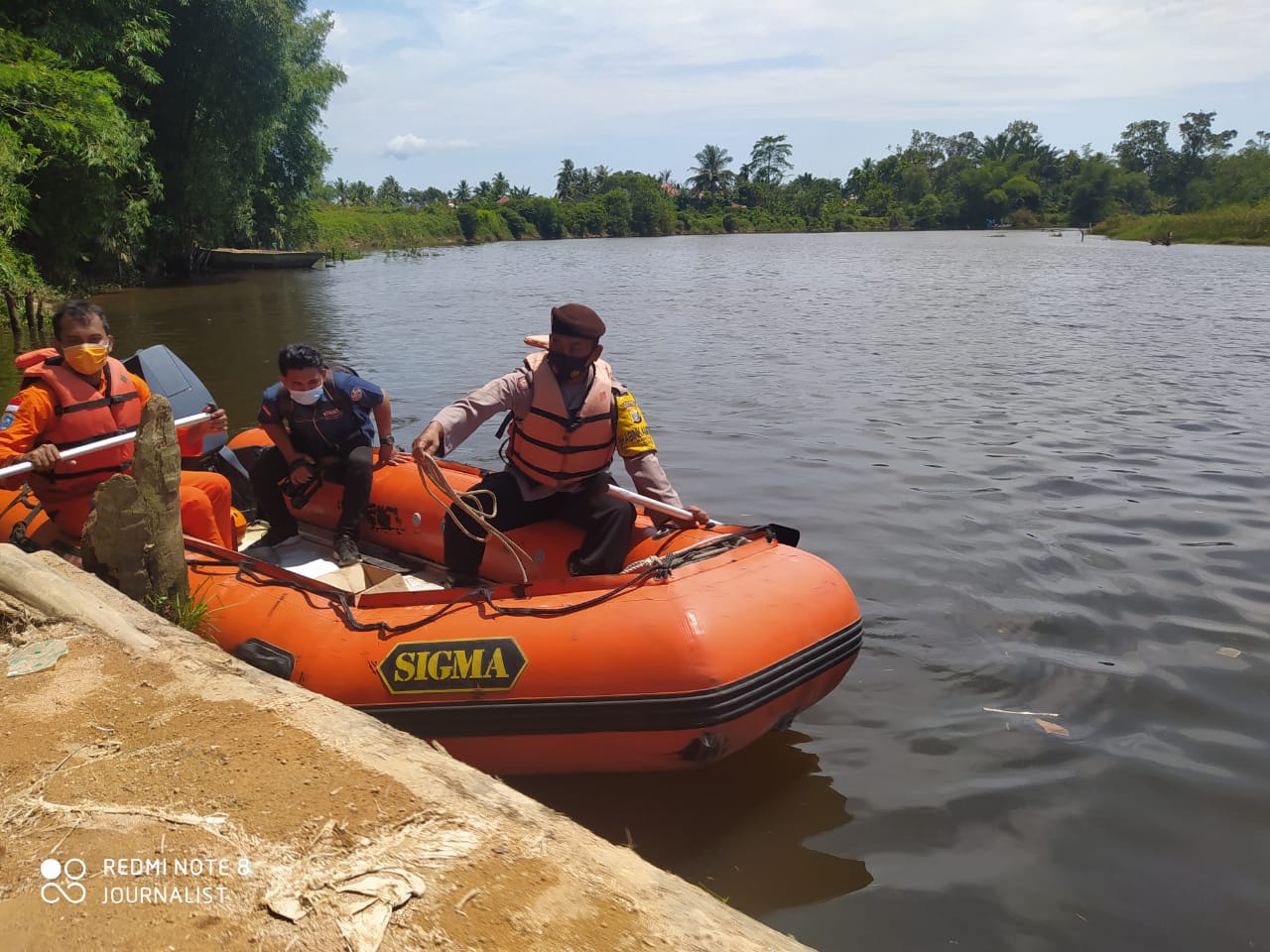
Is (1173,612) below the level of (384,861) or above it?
below

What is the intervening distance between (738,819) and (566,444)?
5.05 feet

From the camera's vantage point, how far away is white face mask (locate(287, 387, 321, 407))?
4359 mm

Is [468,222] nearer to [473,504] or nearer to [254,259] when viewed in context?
[254,259]

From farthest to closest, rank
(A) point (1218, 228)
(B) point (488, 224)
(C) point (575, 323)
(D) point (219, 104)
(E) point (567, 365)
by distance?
(B) point (488, 224), (A) point (1218, 228), (D) point (219, 104), (E) point (567, 365), (C) point (575, 323)

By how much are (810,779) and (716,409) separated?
19.9 feet

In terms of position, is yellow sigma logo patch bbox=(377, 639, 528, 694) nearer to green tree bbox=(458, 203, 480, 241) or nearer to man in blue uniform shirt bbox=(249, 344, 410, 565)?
man in blue uniform shirt bbox=(249, 344, 410, 565)

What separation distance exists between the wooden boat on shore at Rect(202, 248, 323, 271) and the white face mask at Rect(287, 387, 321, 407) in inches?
956

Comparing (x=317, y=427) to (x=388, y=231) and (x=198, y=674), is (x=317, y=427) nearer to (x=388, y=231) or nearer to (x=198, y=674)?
(x=198, y=674)

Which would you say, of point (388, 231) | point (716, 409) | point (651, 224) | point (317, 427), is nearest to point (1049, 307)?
point (716, 409)

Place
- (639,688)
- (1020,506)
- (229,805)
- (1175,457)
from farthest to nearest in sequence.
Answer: (1175,457) → (1020,506) → (639,688) → (229,805)

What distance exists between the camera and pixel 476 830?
202 centimetres

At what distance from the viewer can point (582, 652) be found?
3.00 m

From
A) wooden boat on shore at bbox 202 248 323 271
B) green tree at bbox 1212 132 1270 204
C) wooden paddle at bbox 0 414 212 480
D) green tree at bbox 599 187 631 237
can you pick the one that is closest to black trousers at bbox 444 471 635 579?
wooden paddle at bbox 0 414 212 480

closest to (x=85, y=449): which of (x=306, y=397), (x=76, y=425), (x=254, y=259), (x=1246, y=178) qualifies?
(x=76, y=425)
